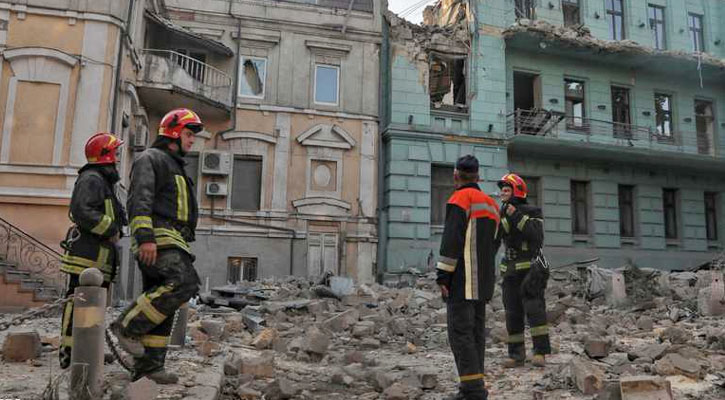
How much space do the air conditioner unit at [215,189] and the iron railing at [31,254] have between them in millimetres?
5020

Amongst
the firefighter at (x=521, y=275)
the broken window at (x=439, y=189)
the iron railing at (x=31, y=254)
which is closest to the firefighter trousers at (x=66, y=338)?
the firefighter at (x=521, y=275)

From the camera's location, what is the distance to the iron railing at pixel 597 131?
59.0 ft

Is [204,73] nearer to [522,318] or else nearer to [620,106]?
[522,318]

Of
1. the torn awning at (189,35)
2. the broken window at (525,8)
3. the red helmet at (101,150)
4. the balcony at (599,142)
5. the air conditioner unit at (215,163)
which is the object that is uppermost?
the broken window at (525,8)

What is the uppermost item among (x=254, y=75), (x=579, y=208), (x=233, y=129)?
(x=254, y=75)

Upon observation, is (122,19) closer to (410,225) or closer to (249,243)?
(249,243)

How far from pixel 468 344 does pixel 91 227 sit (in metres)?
3.17

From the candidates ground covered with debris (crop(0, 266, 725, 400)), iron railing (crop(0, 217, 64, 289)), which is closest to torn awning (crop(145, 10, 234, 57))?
iron railing (crop(0, 217, 64, 289))

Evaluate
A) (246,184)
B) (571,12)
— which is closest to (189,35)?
(246,184)

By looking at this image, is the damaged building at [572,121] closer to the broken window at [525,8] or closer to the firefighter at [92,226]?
the broken window at [525,8]

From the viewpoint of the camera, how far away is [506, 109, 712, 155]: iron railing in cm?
1798

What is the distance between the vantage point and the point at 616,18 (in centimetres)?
1986

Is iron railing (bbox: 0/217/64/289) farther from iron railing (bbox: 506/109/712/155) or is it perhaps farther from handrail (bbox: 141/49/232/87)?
iron railing (bbox: 506/109/712/155)

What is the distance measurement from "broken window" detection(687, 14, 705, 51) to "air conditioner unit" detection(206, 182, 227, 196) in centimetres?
1820
